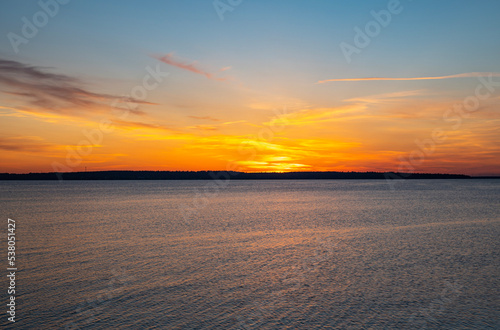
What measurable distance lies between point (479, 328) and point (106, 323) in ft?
36.2

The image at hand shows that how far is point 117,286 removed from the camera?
13.9 meters

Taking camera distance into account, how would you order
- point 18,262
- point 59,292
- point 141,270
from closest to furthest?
point 59,292
point 141,270
point 18,262

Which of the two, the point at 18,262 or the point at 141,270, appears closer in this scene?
the point at 141,270

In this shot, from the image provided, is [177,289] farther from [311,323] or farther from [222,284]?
[311,323]

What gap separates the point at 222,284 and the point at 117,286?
4.18m

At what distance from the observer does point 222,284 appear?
1423 centimetres

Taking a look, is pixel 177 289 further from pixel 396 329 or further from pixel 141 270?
pixel 396 329

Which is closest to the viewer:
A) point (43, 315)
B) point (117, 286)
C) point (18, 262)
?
point (43, 315)

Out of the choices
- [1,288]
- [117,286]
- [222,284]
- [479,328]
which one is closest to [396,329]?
[479,328]

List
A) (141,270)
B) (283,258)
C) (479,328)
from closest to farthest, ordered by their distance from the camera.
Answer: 1. (479,328)
2. (141,270)
3. (283,258)

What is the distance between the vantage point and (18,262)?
56.8 feet

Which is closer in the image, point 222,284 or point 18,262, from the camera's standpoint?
point 222,284

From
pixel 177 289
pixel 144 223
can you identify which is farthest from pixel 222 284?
pixel 144 223

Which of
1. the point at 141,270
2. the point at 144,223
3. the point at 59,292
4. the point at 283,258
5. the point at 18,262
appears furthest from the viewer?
the point at 144,223
